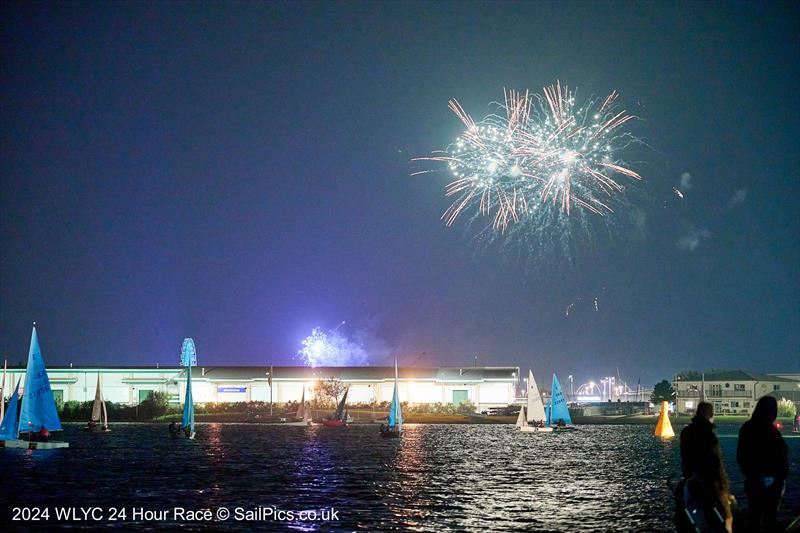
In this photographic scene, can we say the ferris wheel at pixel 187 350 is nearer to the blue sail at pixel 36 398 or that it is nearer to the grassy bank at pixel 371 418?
the grassy bank at pixel 371 418

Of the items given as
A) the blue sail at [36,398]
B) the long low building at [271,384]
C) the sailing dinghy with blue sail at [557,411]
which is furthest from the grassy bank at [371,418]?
the blue sail at [36,398]

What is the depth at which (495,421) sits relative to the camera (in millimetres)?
131250

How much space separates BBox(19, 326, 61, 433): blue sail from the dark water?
8.28 feet

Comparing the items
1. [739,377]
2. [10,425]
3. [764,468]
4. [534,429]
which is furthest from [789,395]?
[764,468]

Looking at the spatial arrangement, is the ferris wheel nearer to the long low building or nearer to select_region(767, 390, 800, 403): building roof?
the long low building

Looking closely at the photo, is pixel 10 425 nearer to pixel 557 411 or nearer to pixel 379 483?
pixel 379 483

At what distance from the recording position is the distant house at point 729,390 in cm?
15762

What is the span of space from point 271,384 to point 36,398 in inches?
3363

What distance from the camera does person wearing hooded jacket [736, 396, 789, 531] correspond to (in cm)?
1641

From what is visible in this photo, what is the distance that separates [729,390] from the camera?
161500mm

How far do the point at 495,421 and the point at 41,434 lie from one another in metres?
80.8

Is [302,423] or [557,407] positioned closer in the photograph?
[557,407]

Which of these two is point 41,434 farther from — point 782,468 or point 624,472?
point 782,468

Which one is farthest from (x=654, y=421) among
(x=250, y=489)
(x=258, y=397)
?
(x=250, y=489)
